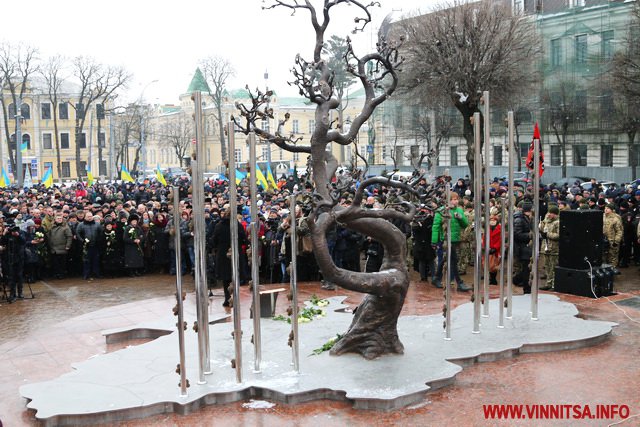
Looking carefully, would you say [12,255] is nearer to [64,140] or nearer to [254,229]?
[254,229]

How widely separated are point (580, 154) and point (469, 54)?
19.4m

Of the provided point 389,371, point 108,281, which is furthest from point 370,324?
point 108,281

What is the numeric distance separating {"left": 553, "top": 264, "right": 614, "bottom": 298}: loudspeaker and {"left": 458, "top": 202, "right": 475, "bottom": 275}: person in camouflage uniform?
241 centimetres

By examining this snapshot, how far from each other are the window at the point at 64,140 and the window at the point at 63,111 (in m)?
1.81

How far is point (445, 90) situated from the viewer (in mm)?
28594

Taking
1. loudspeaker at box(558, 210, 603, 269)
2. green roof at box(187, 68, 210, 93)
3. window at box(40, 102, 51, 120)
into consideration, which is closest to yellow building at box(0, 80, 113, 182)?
window at box(40, 102, 51, 120)

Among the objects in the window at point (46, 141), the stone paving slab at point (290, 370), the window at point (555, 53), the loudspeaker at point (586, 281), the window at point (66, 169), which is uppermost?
the window at point (555, 53)

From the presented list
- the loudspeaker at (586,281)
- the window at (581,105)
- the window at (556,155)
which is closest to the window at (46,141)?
the window at (556,155)

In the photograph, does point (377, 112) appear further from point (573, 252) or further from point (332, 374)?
point (332, 374)

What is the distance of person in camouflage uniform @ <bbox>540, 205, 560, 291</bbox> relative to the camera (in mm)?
14773

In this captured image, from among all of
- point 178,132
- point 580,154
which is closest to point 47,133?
point 178,132

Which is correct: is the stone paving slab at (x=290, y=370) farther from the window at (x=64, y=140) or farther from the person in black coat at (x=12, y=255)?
the window at (x=64, y=140)

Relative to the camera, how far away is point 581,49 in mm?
40500

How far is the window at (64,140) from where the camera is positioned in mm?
76875
